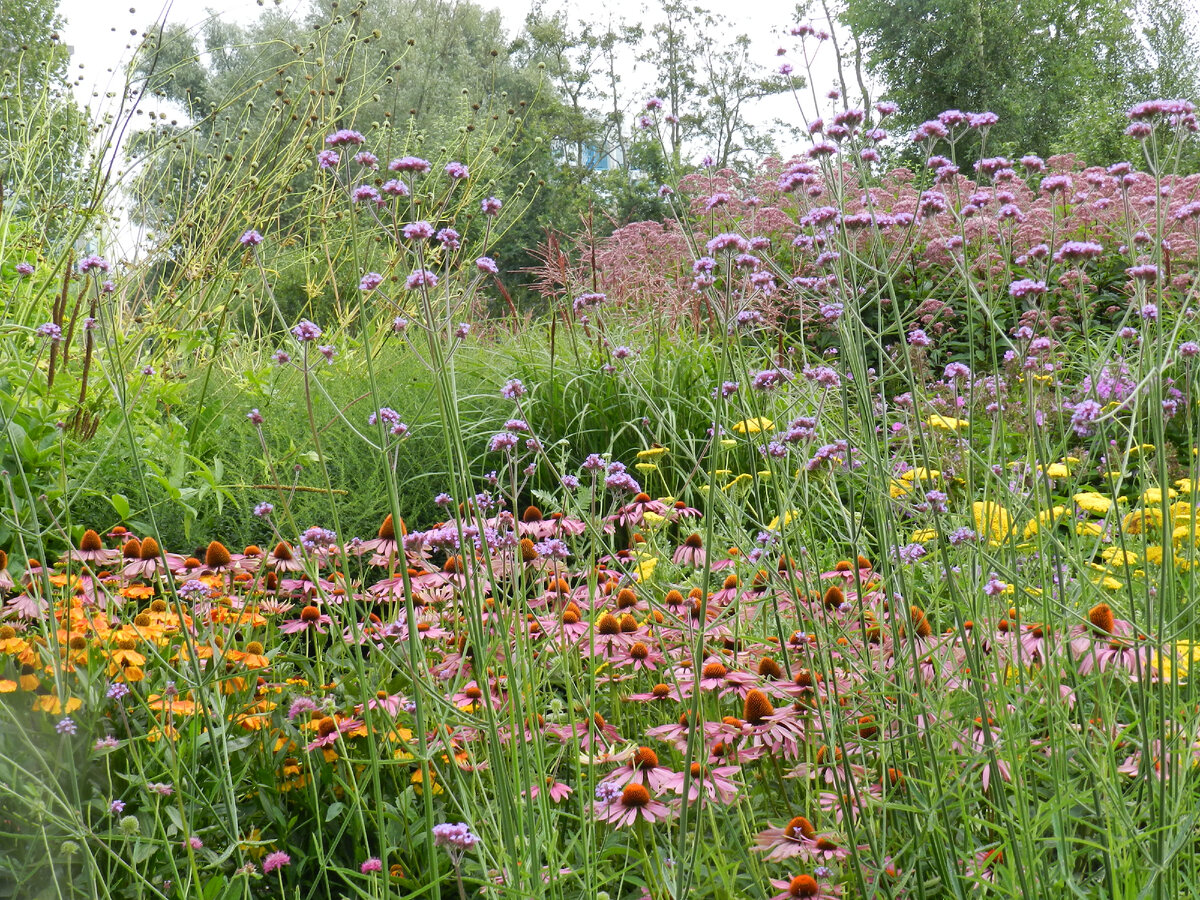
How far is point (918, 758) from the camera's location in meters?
1.19

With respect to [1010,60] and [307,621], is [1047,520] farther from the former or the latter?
[1010,60]

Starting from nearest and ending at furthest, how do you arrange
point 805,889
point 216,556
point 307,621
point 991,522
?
point 805,889
point 991,522
point 307,621
point 216,556

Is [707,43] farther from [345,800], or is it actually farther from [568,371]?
[345,800]

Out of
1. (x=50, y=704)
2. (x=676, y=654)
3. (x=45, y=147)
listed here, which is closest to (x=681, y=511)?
(x=676, y=654)

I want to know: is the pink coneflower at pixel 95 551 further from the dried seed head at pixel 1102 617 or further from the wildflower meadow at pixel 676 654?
the dried seed head at pixel 1102 617

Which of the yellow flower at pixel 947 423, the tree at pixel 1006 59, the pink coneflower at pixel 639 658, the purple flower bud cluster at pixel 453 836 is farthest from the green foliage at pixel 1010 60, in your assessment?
the purple flower bud cluster at pixel 453 836

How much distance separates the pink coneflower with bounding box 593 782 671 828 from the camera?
3.96ft

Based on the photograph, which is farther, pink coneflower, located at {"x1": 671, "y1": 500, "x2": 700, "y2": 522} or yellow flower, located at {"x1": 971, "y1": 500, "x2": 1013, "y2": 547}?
pink coneflower, located at {"x1": 671, "y1": 500, "x2": 700, "y2": 522}

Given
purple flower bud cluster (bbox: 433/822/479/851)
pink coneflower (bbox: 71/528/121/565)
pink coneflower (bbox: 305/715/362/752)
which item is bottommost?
pink coneflower (bbox: 305/715/362/752)

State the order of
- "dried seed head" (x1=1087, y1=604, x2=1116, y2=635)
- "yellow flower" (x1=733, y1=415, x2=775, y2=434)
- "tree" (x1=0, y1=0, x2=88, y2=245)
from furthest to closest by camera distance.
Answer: "tree" (x1=0, y1=0, x2=88, y2=245) < "dried seed head" (x1=1087, y1=604, x2=1116, y2=635) < "yellow flower" (x1=733, y1=415, x2=775, y2=434)

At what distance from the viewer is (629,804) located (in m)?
1.24

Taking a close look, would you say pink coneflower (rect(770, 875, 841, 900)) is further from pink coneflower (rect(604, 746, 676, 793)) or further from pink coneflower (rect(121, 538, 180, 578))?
pink coneflower (rect(121, 538, 180, 578))

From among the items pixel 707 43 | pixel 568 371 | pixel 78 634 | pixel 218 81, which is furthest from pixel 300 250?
pixel 707 43

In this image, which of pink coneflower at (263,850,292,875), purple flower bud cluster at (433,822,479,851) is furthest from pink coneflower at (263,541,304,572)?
purple flower bud cluster at (433,822,479,851)
